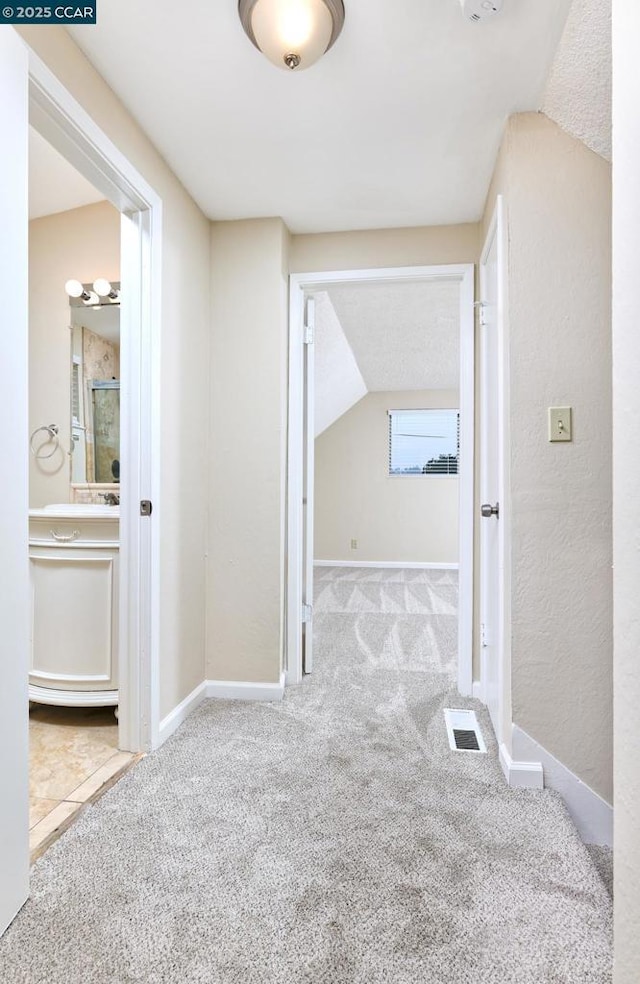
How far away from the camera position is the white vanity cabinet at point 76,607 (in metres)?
2.12

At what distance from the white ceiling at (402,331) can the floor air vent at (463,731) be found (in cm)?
205

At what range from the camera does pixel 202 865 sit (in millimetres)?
1307

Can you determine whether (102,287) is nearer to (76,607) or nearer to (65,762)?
(76,607)

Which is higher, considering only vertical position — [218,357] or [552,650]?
[218,357]

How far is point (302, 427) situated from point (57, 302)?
52.2 inches

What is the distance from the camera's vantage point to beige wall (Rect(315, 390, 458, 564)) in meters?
6.45

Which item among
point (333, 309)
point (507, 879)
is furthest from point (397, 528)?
Result: point (507, 879)

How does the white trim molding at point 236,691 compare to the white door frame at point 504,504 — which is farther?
the white trim molding at point 236,691

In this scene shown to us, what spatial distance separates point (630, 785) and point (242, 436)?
200 centimetres

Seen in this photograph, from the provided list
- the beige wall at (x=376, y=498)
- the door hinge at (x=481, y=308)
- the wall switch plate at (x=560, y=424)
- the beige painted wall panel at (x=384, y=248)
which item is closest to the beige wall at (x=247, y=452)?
the beige painted wall panel at (x=384, y=248)

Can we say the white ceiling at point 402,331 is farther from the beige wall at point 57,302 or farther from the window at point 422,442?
the beige wall at point 57,302

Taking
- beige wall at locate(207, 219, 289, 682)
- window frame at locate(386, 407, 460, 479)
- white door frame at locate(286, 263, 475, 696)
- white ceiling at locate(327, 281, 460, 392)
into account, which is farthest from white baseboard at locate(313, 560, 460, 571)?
beige wall at locate(207, 219, 289, 682)

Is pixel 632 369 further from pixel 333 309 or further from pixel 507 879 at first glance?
pixel 333 309

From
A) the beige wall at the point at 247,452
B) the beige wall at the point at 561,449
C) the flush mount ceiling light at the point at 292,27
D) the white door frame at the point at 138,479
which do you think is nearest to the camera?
the flush mount ceiling light at the point at 292,27
